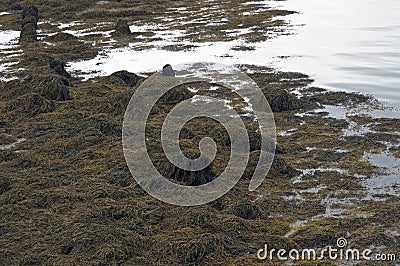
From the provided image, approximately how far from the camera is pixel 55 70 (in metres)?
18.4

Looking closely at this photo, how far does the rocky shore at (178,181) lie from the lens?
25.4 ft

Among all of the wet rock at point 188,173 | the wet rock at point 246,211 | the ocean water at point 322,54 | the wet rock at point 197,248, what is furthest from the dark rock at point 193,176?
the ocean water at point 322,54

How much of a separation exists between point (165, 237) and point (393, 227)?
3.14 metres

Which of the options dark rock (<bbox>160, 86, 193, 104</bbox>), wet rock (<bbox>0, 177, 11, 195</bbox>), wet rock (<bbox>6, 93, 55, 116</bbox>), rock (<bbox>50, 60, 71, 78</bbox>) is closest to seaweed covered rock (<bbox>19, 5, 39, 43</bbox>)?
rock (<bbox>50, 60, 71, 78</bbox>)

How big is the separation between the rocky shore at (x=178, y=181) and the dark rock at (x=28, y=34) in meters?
8.28

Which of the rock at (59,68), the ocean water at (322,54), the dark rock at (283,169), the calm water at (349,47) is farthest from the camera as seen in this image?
the rock at (59,68)

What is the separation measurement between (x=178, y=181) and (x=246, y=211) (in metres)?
1.49

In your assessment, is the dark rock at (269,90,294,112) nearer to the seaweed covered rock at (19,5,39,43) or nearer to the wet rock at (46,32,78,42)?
the wet rock at (46,32,78,42)

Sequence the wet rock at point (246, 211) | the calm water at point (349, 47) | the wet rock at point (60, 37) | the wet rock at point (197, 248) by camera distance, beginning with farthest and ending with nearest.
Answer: the wet rock at point (60, 37)
the calm water at point (349, 47)
the wet rock at point (246, 211)
the wet rock at point (197, 248)

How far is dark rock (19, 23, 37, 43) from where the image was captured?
2596 centimetres

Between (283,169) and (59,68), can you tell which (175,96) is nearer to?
(59,68)

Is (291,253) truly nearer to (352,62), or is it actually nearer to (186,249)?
(186,249)

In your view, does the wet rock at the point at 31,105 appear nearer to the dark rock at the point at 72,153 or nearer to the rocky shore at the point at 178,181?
the rocky shore at the point at 178,181

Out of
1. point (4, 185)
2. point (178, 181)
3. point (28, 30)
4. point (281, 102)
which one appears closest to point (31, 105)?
point (4, 185)
